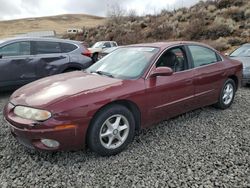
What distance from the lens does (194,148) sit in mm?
3941

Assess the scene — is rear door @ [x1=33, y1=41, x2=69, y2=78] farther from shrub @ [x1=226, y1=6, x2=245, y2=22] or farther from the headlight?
shrub @ [x1=226, y1=6, x2=245, y2=22]

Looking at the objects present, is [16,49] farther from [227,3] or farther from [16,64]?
[227,3]

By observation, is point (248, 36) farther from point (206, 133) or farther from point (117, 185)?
point (117, 185)

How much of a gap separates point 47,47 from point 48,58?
35cm

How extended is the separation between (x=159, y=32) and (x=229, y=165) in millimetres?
22264

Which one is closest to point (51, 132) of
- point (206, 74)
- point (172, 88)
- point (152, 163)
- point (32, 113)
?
point (32, 113)

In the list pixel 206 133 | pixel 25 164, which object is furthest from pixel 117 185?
pixel 206 133

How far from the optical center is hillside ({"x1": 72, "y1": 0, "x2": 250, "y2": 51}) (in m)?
20.0

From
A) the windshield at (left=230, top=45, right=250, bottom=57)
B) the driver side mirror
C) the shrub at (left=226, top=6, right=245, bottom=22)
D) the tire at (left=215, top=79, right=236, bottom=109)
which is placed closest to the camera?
Answer: the driver side mirror

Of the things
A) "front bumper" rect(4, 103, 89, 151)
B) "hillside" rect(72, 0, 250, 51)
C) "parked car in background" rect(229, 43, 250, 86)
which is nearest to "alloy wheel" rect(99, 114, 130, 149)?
"front bumper" rect(4, 103, 89, 151)

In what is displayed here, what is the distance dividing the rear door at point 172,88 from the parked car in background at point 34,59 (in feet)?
12.0

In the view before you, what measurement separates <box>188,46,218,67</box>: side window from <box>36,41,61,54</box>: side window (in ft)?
13.1

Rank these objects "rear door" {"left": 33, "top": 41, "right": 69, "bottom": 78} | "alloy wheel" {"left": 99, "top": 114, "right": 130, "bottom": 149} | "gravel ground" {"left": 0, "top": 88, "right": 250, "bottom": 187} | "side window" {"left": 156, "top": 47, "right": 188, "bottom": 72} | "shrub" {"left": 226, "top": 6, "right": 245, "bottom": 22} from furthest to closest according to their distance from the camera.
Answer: "shrub" {"left": 226, "top": 6, "right": 245, "bottom": 22} < "rear door" {"left": 33, "top": 41, "right": 69, "bottom": 78} < "side window" {"left": 156, "top": 47, "right": 188, "bottom": 72} < "alloy wheel" {"left": 99, "top": 114, "right": 130, "bottom": 149} < "gravel ground" {"left": 0, "top": 88, "right": 250, "bottom": 187}

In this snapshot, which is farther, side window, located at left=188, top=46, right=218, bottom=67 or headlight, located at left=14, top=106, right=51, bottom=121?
side window, located at left=188, top=46, right=218, bottom=67
